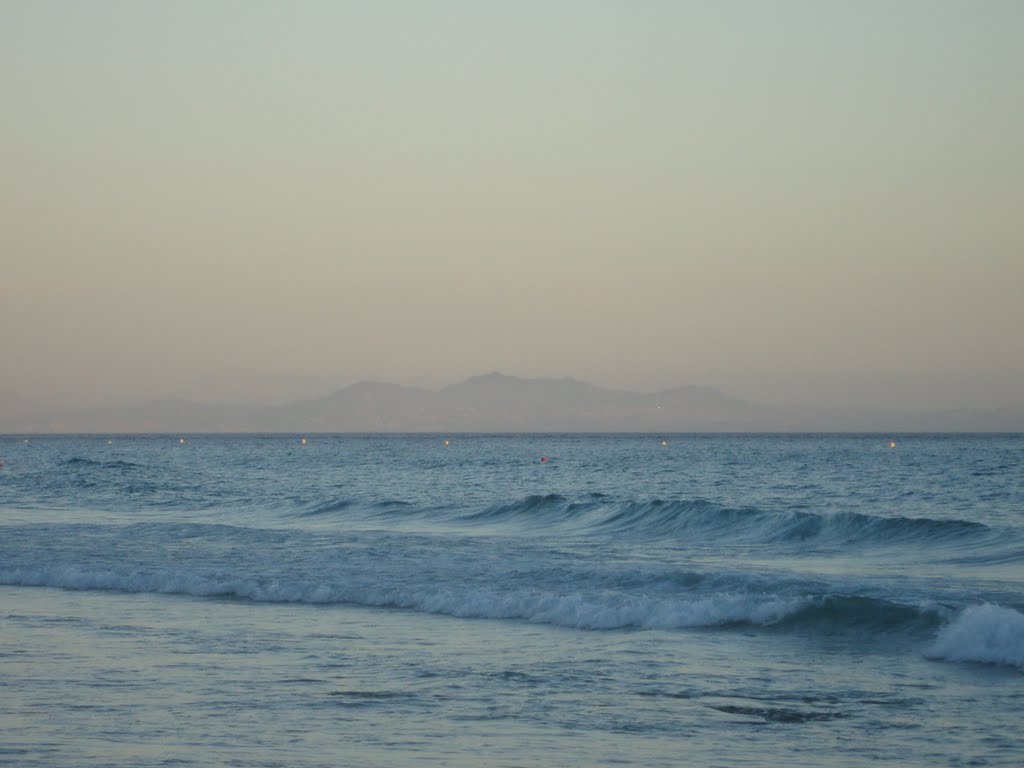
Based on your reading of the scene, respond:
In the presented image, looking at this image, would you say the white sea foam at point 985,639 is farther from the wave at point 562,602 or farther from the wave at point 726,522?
the wave at point 726,522

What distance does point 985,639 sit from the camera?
48.2 feet

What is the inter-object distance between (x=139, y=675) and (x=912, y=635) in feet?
34.2

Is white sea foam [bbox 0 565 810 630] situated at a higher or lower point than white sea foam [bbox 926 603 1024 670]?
lower

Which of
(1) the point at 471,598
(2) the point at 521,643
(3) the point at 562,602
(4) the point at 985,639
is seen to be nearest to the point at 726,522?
(1) the point at 471,598

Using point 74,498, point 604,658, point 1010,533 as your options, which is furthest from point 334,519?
point 604,658

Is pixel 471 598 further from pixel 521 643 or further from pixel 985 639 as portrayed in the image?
pixel 985 639

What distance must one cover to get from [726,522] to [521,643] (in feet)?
64.8

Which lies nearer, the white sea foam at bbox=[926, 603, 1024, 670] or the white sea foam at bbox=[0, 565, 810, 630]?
the white sea foam at bbox=[926, 603, 1024, 670]

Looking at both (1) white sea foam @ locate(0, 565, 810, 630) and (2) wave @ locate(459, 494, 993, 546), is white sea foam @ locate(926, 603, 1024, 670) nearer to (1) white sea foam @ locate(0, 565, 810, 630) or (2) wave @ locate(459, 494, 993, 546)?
(1) white sea foam @ locate(0, 565, 810, 630)

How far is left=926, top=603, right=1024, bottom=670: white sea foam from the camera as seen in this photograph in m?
14.4

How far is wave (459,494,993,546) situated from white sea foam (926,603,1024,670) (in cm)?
1455

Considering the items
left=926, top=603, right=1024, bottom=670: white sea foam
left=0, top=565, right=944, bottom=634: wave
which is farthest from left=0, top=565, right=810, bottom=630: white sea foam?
left=926, top=603, right=1024, bottom=670: white sea foam

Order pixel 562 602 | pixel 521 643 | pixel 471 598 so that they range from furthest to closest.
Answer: pixel 471 598 < pixel 562 602 < pixel 521 643

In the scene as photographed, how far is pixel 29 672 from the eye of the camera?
13.5 meters
